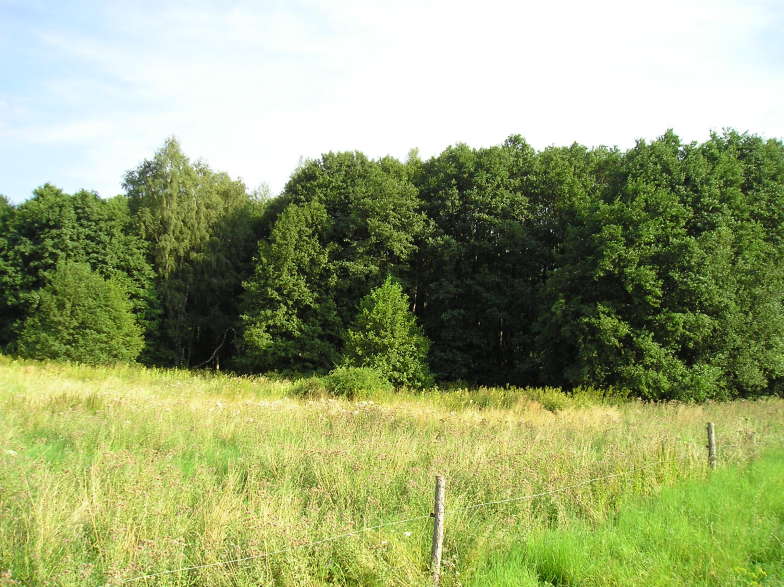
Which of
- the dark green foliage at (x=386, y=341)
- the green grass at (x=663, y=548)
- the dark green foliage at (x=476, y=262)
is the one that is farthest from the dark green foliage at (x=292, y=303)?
the green grass at (x=663, y=548)

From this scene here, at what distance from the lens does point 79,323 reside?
29641 mm

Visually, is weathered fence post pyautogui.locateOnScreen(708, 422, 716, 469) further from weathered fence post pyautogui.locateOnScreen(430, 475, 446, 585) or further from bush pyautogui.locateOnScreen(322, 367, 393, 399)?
bush pyautogui.locateOnScreen(322, 367, 393, 399)

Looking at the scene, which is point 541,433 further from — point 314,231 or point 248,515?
point 314,231

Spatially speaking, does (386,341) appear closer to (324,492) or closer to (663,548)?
(324,492)

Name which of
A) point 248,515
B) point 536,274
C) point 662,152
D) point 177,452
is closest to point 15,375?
point 177,452

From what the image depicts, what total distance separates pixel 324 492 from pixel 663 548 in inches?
142

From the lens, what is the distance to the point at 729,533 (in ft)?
18.4

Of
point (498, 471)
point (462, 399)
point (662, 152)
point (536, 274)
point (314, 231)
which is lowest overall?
point (462, 399)

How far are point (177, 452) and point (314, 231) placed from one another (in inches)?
991

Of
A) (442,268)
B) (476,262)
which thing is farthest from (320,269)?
(476,262)

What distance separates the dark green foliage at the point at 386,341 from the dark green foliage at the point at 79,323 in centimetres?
1481

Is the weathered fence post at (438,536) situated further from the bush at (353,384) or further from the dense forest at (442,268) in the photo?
the dense forest at (442,268)

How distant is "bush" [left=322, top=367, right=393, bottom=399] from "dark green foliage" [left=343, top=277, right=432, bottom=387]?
6.71 meters

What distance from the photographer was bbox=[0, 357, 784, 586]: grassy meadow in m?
4.14
